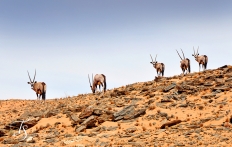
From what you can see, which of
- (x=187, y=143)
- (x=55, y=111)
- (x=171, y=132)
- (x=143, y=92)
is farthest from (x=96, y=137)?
(x=143, y=92)

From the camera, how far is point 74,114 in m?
26.3

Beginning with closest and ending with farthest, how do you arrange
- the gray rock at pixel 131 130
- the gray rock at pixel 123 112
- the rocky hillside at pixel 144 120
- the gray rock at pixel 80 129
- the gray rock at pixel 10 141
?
the rocky hillside at pixel 144 120, the gray rock at pixel 131 130, the gray rock at pixel 10 141, the gray rock at pixel 80 129, the gray rock at pixel 123 112

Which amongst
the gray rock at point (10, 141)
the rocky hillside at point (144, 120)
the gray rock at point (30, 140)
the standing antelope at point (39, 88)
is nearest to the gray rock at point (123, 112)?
the rocky hillside at point (144, 120)

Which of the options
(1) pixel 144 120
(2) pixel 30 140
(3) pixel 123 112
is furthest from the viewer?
(3) pixel 123 112

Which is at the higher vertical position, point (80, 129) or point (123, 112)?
point (123, 112)

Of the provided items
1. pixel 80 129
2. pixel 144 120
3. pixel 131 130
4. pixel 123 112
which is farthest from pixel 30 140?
pixel 144 120

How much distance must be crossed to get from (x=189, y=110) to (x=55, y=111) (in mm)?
12869

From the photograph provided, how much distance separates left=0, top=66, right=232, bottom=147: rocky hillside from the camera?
60.0ft

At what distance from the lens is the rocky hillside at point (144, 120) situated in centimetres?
1830

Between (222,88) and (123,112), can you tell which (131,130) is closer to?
(123,112)

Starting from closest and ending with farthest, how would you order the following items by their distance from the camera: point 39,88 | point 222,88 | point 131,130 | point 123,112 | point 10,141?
point 131,130
point 10,141
point 123,112
point 222,88
point 39,88

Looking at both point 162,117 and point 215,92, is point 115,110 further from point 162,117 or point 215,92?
point 215,92

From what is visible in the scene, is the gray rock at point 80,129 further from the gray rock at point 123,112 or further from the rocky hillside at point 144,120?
the gray rock at point 123,112

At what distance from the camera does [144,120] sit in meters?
22.5
